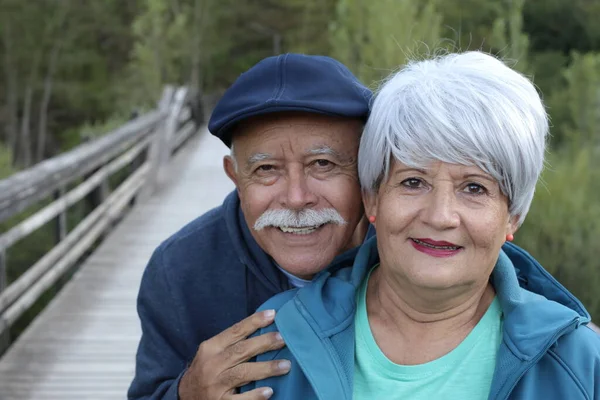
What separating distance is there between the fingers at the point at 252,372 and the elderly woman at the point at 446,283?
2 centimetres

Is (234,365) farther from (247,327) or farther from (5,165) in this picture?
(5,165)

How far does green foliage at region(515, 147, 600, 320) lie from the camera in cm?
646

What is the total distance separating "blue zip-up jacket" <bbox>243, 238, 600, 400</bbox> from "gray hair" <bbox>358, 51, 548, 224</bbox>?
0.72 feet

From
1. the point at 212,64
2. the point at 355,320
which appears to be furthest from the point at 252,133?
the point at 212,64

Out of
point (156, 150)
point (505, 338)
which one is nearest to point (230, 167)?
point (505, 338)

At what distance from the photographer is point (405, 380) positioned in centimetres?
176

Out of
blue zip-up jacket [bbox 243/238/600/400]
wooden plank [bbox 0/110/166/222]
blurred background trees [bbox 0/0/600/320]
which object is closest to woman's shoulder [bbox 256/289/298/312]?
blue zip-up jacket [bbox 243/238/600/400]

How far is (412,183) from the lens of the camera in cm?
174

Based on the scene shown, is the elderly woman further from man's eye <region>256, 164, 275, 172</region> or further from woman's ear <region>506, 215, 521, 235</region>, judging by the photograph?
man's eye <region>256, 164, 275, 172</region>

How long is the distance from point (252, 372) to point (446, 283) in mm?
427

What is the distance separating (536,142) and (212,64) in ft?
158

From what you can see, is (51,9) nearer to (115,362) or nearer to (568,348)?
(115,362)

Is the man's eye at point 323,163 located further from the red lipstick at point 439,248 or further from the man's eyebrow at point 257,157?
the red lipstick at point 439,248

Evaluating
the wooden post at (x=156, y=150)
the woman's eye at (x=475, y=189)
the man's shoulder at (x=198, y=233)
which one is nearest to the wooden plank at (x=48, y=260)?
the wooden post at (x=156, y=150)
